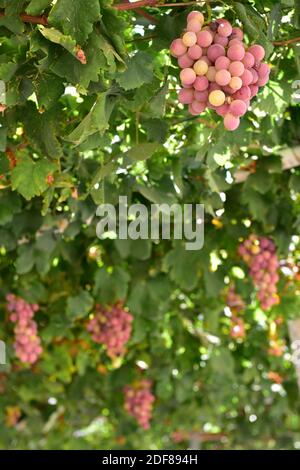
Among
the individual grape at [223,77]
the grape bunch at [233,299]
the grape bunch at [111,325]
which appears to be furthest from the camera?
the grape bunch at [233,299]

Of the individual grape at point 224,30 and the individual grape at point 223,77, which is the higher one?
the individual grape at point 224,30

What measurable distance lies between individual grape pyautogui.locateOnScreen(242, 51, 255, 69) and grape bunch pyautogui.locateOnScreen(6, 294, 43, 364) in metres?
2.90

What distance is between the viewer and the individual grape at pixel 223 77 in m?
1.76

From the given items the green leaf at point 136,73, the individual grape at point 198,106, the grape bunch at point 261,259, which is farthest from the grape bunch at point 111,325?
the individual grape at point 198,106

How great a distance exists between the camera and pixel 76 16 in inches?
69.9

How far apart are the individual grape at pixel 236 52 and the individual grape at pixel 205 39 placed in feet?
0.16

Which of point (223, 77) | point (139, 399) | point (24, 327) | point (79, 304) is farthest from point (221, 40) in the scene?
point (139, 399)

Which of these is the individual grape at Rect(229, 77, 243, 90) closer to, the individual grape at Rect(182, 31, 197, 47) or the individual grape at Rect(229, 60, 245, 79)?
the individual grape at Rect(229, 60, 245, 79)

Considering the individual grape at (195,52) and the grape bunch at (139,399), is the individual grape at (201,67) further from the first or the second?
the grape bunch at (139,399)

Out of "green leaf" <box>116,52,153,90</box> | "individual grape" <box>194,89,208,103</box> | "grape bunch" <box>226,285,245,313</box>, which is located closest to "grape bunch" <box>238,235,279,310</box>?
"grape bunch" <box>226,285,245,313</box>

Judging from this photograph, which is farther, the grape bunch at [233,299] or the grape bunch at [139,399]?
the grape bunch at [139,399]

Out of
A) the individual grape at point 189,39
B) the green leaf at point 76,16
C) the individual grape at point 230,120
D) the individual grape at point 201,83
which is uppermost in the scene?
the green leaf at point 76,16

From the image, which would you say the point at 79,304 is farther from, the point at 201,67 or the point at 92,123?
Result: the point at 201,67

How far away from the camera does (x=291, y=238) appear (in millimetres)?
3986
